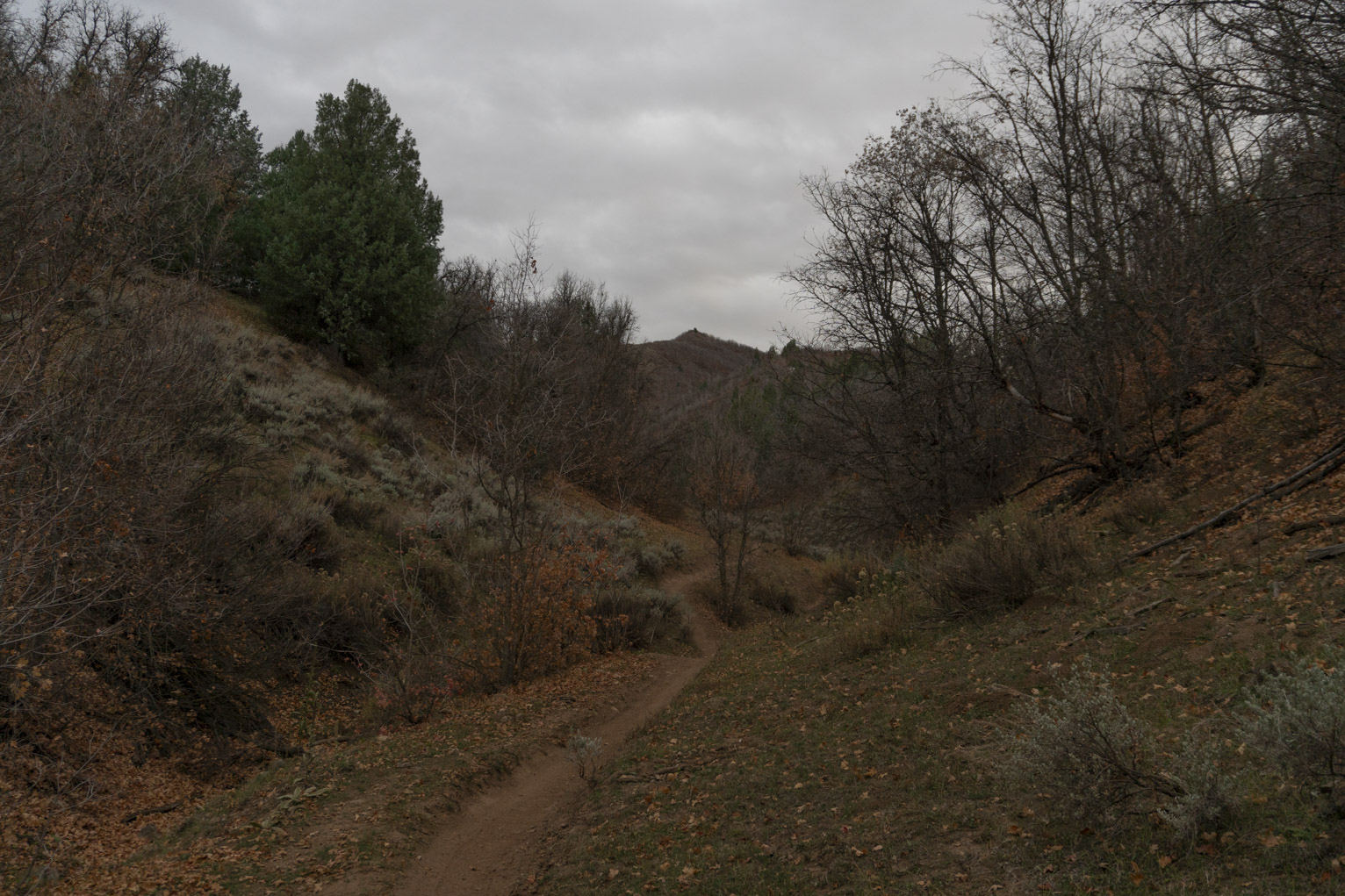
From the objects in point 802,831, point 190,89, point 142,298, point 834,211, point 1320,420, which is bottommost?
point 802,831

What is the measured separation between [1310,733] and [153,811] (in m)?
10.1

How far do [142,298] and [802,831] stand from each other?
1171 cm

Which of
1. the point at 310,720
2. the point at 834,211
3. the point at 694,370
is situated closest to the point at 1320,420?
the point at 834,211

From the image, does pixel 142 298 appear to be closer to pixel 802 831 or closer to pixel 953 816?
pixel 802 831

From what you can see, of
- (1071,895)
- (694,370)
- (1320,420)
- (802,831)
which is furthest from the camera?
(694,370)

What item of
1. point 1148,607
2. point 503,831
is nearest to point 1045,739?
point 1148,607

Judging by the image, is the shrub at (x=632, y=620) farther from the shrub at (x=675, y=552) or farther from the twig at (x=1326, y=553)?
the twig at (x=1326, y=553)

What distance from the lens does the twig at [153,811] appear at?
8242 millimetres

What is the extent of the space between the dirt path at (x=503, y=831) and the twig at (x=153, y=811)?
3508mm

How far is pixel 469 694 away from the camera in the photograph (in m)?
12.2

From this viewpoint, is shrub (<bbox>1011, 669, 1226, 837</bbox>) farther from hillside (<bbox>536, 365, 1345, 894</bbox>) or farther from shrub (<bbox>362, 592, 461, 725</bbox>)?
shrub (<bbox>362, 592, 461, 725</bbox>)

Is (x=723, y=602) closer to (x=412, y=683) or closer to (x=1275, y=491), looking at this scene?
(x=412, y=683)

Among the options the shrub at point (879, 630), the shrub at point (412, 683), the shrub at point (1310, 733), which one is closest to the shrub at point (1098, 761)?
the shrub at point (1310, 733)

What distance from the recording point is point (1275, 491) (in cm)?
901
